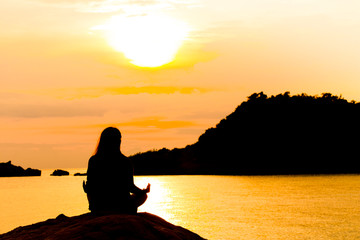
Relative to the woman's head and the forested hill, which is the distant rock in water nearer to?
the woman's head

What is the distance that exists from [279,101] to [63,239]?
531ft

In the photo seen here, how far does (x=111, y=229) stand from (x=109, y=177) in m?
1.94

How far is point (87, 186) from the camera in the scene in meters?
7.98

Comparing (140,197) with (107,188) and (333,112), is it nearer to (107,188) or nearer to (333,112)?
(107,188)

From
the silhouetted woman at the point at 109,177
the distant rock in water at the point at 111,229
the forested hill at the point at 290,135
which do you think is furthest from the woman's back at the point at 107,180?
the forested hill at the point at 290,135

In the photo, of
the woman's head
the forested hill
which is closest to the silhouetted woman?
the woman's head

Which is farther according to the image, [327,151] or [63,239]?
[327,151]

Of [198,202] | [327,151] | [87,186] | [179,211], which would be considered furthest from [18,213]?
[327,151]

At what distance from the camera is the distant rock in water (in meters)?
5.96

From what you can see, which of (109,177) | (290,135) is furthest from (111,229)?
(290,135)

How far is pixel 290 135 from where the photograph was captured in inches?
6275

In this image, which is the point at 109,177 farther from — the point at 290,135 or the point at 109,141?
the point at 290,135

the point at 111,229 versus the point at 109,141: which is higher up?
the point at 109,141

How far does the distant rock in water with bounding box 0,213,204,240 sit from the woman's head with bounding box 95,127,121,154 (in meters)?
1.21
